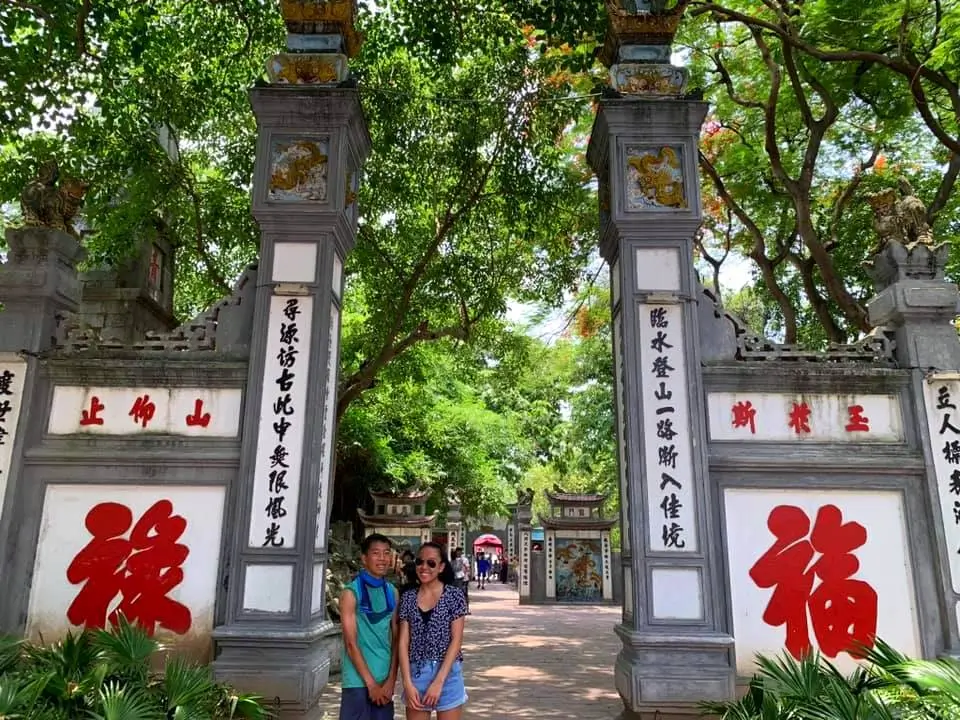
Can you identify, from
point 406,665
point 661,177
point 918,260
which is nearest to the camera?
point 406,665

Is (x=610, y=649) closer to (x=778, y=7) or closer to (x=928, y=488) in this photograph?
(x=928, y=488)

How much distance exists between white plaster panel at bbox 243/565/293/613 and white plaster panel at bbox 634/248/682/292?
320cm

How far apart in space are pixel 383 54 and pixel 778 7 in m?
4.60

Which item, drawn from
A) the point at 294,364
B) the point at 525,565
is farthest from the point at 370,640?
the point at 525,565

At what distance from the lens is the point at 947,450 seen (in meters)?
4.95

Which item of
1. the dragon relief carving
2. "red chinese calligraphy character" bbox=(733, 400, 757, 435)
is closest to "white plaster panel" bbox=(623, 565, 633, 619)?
"red chinese calligraphy character" bbox=(733, 400, 757, 435)

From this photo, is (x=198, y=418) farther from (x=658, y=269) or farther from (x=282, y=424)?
(x=658, y=269)

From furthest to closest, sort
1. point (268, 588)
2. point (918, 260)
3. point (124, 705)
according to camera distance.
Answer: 1. point (918, 260)
2. point (268, 588)
3. point (124, 705)

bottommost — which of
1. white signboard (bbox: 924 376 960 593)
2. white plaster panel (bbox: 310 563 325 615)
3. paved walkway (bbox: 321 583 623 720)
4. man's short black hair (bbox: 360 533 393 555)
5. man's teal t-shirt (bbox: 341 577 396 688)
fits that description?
paved walkway (bbox: 321 583 623 720)

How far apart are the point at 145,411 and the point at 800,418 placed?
4.66 metres

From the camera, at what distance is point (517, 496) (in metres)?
23.5

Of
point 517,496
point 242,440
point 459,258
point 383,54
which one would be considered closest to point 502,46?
point 383,54

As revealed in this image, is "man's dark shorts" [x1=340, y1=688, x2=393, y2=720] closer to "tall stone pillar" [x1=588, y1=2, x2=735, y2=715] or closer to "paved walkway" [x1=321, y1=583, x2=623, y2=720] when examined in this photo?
"tall stone pillar" [x1=588, y1=2, x2=735, y2=715]

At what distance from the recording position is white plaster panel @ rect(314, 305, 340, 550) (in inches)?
204
